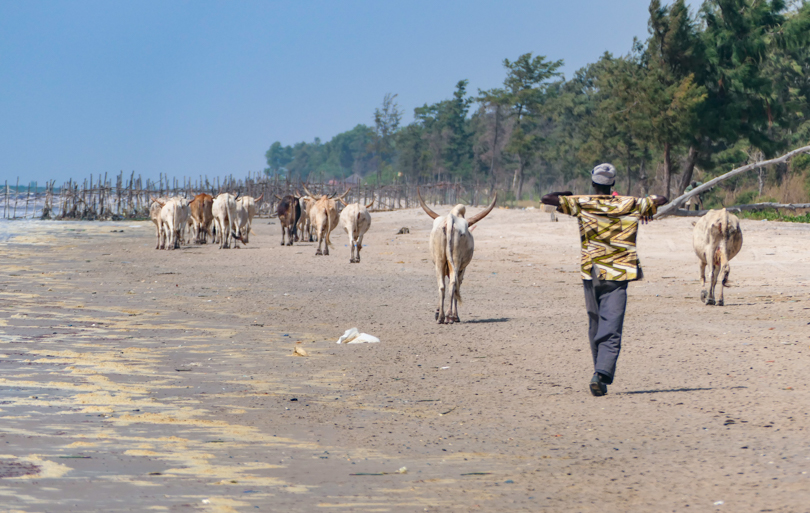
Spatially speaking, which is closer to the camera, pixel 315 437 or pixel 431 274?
pixel 315 437

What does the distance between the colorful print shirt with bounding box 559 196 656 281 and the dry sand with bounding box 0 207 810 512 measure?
1.04 m

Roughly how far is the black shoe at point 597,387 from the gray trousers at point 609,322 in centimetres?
5

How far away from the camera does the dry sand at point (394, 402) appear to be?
15.4ft

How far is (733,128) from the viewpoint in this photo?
109 feet

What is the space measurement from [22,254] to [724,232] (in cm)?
1844

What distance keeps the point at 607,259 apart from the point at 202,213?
2214 cm

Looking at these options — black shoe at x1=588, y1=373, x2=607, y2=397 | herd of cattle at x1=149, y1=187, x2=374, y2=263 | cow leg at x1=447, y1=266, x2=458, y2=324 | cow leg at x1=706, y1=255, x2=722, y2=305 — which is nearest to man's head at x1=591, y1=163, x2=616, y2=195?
black shoe at x1=588, y1=373, x2=607, y2=397

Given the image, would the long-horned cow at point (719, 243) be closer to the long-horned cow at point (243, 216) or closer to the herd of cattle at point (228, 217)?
the herd of cattle at point (228, 217)

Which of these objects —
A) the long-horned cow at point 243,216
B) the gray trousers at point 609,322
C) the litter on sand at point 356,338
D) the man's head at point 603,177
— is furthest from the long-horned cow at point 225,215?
the gray trousers at point 609,322

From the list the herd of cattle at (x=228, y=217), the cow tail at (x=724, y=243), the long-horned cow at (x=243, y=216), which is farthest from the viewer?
the long-horned cow at (x=243, y=216)

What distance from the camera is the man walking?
22.5 feet

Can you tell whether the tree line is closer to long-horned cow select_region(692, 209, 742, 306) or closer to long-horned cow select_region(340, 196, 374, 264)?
long-horned cow select_region(340, 196, 374, 264)

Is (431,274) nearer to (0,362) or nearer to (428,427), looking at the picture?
(0,362)

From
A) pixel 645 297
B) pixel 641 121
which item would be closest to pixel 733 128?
pixel 641 121
